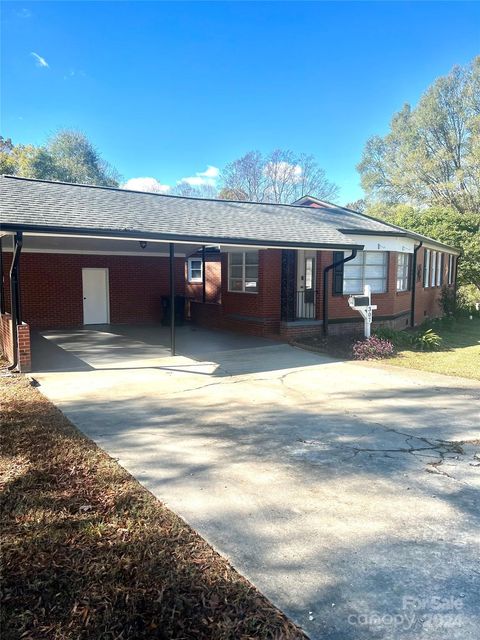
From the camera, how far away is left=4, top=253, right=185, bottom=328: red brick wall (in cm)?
1538

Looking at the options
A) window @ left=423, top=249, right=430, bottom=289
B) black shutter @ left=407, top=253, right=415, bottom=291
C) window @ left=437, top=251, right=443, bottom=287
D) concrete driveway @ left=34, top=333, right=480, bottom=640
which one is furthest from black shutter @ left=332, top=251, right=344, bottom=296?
window @ left=437, top=251, right=443, bottom=287

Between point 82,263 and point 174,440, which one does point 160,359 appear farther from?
point 82,263

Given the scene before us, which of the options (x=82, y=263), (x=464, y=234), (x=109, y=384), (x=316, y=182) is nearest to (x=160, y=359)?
(x=109, y=384)

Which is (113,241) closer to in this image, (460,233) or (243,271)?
(243,271)

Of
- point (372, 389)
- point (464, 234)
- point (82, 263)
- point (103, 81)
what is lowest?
point (372, 389)

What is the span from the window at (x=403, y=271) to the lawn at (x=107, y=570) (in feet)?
44.0

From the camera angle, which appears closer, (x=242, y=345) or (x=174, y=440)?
(x=174, y=440)

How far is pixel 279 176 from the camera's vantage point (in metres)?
44.4

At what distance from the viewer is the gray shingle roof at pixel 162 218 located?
8.84 metres

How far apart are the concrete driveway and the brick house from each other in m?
3.15

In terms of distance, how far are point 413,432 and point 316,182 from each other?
4192 centimetres

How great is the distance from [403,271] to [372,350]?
233 inches

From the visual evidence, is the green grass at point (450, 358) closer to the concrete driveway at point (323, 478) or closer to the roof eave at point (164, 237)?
the concrete driveway at point (323, 478)

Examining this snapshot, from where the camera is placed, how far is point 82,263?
635 inches
